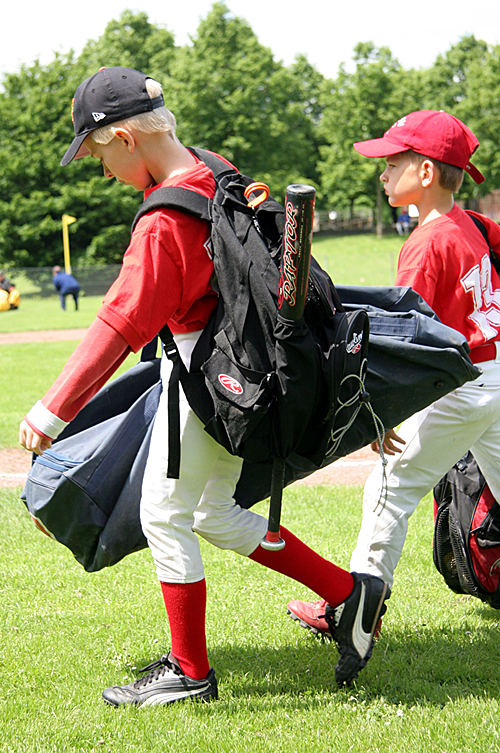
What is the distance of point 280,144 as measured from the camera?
57812mm

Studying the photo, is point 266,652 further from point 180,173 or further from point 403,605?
point 180,173

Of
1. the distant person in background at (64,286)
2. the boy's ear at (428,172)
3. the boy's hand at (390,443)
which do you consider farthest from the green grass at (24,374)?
the distant person in background at (64,286)

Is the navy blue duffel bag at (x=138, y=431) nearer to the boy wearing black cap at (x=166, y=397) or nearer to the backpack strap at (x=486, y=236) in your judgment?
the boy wearing black cap at (x=166, y=397)

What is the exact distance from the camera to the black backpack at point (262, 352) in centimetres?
271

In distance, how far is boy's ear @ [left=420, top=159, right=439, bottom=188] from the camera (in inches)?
142

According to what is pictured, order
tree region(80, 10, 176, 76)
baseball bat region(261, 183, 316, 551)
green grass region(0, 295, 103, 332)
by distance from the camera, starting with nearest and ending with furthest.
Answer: baseball bat region(261, 183, 316, 551), green grass region(0, 295, 103, 332), tree region(80, 10, 176, 76)

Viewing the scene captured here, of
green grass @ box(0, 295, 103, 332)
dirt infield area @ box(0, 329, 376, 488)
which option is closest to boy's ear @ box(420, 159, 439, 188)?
dirt infield area @ box(0, 329, 376, 488)

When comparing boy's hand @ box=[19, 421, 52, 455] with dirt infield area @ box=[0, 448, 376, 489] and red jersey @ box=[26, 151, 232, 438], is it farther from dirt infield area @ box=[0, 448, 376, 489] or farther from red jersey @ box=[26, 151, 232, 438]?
dirt infield area @ box=[0, 448, 376, 489]

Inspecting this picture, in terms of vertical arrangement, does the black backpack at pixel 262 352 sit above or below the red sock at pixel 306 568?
above

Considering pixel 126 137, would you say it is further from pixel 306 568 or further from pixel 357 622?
pixel 357 622

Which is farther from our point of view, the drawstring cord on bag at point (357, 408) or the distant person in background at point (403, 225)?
the distant person in background at point (403, 225)

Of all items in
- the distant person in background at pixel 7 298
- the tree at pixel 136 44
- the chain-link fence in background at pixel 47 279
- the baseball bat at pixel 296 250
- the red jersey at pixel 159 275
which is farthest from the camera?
the tree at pixel 136 44

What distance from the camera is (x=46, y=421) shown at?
2.73 m

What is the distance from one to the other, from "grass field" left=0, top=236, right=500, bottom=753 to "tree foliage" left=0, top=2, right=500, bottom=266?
146 feet
